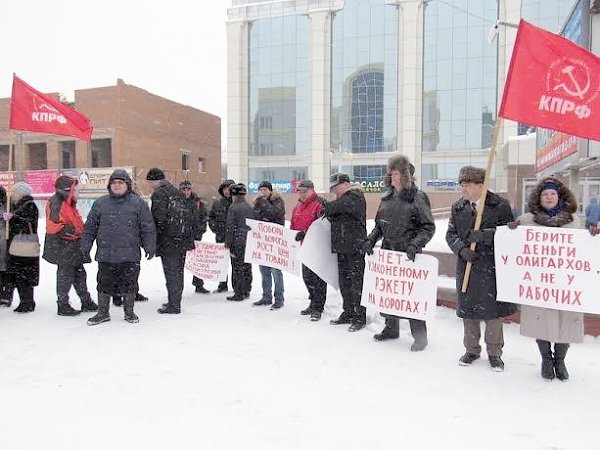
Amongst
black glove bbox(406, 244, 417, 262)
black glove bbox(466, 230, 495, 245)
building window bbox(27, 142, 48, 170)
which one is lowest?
black glove bbox(406, 244, 417, 262)

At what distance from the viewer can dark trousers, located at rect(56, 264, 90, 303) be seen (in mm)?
6707

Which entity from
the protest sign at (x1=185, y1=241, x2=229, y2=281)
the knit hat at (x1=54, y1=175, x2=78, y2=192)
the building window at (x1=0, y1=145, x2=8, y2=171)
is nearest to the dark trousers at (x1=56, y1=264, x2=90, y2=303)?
the knit hat at (x1=54, y1=175, x2=78, y2=192)

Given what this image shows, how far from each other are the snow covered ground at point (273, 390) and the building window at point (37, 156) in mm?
39250

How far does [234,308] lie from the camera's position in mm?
7367

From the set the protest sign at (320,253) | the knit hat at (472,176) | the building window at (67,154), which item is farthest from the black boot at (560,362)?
the building window at (67,154)

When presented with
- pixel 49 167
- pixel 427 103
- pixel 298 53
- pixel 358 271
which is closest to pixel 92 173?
pixel 49 167

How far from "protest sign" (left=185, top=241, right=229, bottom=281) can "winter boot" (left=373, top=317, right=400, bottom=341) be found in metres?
3.23

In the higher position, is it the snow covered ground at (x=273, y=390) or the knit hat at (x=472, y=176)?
the knit hat at (x=472, y=176)

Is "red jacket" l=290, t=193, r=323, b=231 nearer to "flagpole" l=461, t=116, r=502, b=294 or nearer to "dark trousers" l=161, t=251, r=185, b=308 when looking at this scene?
"dark trousers" l=161, t=251, r=185, b=308

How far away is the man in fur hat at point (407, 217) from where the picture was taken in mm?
5305

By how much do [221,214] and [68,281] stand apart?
2.62m

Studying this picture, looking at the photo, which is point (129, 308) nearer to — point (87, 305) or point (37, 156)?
point (87, 305)

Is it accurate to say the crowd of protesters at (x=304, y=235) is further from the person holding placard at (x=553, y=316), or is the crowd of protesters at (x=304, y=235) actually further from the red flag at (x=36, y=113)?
the red flag at (x=36, y=113)

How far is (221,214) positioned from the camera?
27.9ft
